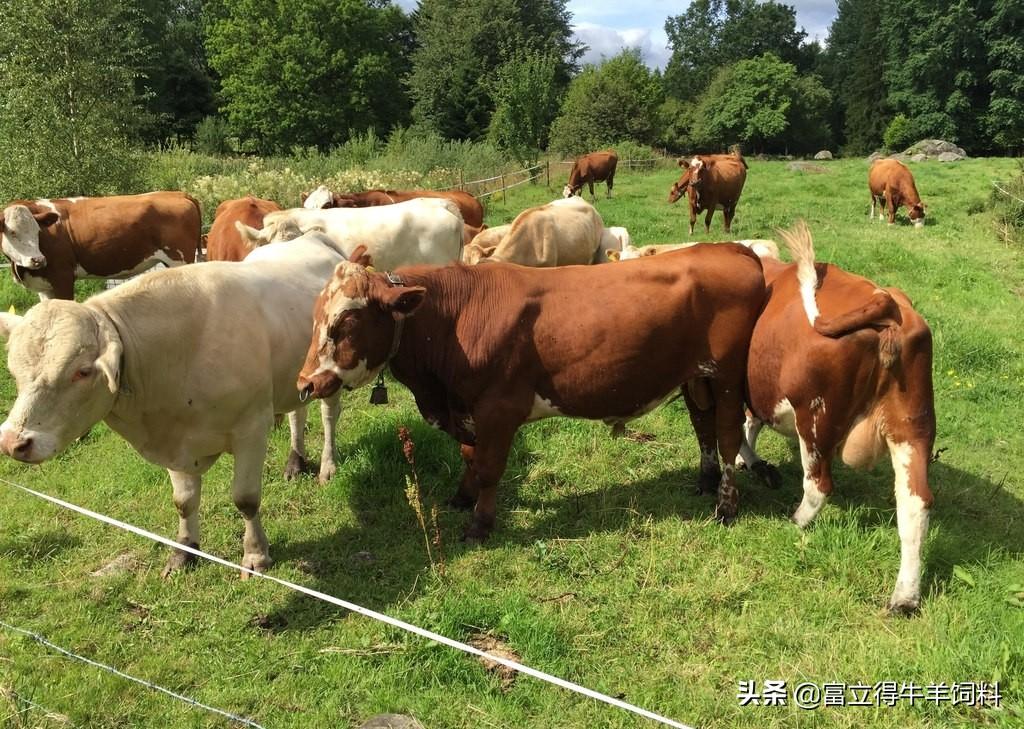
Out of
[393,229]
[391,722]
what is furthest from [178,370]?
[393,229]

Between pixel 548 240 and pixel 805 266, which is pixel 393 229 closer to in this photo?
pixel 548 240

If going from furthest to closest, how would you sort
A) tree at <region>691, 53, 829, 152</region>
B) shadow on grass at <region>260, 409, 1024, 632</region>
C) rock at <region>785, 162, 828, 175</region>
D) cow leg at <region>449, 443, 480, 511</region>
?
tree at <region>691, 53, 829, 152</region> → rock at <region>785, 162, 828, 175</region> → cow leg at <region>449, 443, 480, 511</region> → shadow on grass at <region>260, 409, 1024, 632</region>

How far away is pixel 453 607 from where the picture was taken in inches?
Result: 151

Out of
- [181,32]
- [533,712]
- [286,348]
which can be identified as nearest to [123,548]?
[286,348]

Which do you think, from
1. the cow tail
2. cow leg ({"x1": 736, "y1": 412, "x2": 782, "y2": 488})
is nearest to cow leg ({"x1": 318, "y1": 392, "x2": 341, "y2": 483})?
cow leg ({"x1": 736, "y1": 412, "x2": 782, "y2": 488})

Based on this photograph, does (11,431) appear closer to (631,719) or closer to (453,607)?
(453,607)

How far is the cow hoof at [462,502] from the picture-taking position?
16.8 ft

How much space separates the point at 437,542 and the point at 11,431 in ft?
7.48

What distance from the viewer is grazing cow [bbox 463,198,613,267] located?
31.2 feet

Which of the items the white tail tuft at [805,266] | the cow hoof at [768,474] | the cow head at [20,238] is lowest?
the cow hoof at [768,474]

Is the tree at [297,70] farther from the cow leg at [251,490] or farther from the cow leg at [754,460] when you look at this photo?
the cow leg at [251,490]

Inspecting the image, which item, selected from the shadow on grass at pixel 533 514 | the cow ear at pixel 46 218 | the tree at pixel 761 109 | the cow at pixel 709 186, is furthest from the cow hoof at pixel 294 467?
the tree at pixel 761 109

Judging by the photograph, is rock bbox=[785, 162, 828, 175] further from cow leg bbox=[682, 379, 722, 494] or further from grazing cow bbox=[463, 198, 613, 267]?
cow leg bbox=[682, 379, 722, 494]

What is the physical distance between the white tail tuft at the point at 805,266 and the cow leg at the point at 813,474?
2.09ft
